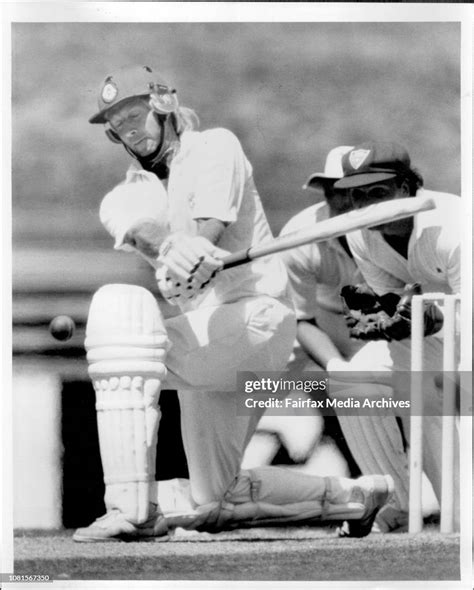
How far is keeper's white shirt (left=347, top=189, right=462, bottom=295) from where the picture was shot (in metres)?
4.43

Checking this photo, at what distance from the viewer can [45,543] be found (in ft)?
14.6

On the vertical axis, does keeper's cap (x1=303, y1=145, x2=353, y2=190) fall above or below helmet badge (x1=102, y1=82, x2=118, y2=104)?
below

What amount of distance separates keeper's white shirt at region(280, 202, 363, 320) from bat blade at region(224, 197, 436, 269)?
26 millimetres

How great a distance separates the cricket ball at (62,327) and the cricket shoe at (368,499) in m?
1.13

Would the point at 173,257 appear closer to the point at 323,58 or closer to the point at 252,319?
the point at 252,319

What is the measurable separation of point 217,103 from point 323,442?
125cm

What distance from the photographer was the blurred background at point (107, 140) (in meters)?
4.45

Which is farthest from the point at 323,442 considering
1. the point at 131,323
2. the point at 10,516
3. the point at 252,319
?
the point at 10,516

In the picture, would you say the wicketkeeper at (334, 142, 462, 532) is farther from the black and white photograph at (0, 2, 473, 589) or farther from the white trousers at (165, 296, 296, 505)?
the white trousers at (165, 296, 296, 505)

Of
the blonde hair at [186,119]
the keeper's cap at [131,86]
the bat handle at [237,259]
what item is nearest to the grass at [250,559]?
the bat handle at [237,259]

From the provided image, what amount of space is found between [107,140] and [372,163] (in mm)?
933

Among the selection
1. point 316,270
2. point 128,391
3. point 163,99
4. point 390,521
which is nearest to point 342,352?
point 316,270

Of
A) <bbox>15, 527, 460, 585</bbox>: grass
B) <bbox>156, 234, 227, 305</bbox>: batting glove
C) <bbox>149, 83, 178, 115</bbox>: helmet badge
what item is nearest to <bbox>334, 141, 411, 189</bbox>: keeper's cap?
<bbox>156, 234, 227, 305</bbox>: batting glove

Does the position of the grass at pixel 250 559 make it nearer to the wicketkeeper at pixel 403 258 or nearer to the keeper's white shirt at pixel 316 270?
the wicketkeeper at pixel 403 258
